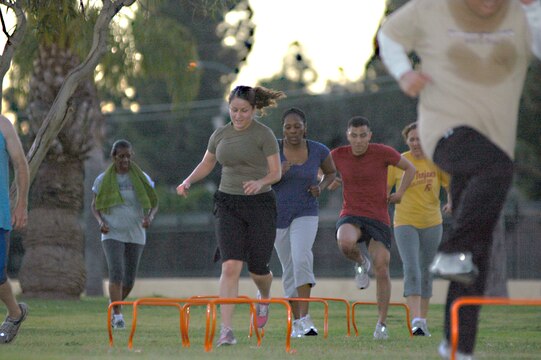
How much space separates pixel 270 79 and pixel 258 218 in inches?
2452

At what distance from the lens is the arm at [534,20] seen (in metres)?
6.85

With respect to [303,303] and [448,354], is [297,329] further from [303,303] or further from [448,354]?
[448,354]

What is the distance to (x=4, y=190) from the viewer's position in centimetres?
985

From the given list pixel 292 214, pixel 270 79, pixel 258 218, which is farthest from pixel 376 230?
pixel 270 79

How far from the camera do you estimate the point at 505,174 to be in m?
6.63

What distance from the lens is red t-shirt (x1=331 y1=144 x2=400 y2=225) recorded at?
11.9 metres

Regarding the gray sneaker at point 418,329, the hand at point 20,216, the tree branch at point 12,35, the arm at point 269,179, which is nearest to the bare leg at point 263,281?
the arm at point 269,179

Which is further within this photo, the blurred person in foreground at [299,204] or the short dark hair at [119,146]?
the short dark hair at [119,146]

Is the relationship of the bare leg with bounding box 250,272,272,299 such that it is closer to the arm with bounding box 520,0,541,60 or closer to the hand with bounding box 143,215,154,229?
the hand with bounding box 143,215,154,229

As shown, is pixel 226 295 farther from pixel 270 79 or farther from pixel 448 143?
pixel 270 79

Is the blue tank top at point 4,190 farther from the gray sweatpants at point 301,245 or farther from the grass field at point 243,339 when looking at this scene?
the gray sweatpants at point 301,245

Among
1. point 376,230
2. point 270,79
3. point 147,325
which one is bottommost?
point 147,325

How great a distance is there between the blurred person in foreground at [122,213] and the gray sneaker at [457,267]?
7893 mm

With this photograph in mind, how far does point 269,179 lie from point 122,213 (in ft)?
14.7
